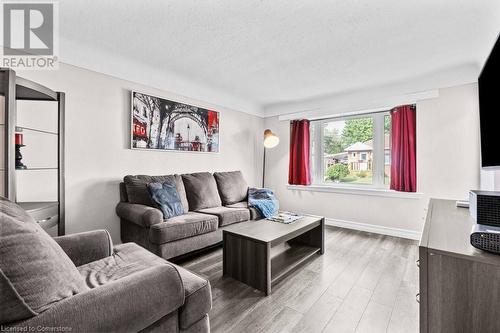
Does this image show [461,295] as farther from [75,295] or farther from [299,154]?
[299,154]

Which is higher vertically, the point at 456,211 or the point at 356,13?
the point at 356,13

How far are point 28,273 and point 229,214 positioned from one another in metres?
2.26

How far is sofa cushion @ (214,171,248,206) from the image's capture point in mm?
3688

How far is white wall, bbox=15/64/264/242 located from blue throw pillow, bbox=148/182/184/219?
0.52 metres

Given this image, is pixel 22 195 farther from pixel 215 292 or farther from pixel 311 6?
→ pixel 311 6

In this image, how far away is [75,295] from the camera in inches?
35.5

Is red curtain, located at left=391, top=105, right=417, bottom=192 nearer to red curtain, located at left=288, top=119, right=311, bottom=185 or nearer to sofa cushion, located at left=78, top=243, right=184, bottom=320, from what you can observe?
red curtain, located at left=288, top=119, right=311, bottom=185

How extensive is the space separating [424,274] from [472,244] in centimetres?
23

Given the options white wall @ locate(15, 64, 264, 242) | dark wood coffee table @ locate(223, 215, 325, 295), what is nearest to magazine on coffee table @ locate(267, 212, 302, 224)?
dark wood coffee table @ locate(223, 215, 325, 295)

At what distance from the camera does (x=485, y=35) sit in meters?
2.20

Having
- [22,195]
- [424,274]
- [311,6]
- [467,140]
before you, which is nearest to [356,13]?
[311,6]

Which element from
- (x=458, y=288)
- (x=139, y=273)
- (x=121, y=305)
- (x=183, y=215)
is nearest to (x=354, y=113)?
(x=183, y=215)

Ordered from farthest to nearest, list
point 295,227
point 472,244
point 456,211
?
point 295,227 < point 456,211 < point 472,244

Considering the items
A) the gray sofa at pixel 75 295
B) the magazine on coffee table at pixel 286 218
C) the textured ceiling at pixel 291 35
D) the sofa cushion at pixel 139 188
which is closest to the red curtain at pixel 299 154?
the textured ceiling at pixel 291 35
